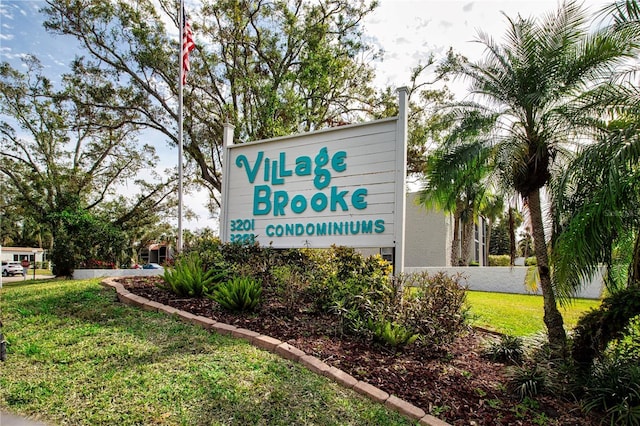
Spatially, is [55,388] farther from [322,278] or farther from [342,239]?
[342,239]

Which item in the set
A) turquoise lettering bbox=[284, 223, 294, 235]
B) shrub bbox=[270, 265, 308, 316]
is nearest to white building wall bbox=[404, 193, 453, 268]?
turquoise lettering bbox=[284, 223, 294, 235]

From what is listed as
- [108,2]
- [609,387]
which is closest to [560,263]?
[609,387]

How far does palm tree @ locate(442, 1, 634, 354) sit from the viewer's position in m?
5.33

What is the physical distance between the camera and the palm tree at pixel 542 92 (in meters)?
5.33

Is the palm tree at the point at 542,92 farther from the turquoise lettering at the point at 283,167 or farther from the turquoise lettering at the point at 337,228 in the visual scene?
the turquoise lettering at the point at 283,167

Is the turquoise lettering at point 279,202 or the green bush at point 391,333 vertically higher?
the turquoise lettering at point 279,202

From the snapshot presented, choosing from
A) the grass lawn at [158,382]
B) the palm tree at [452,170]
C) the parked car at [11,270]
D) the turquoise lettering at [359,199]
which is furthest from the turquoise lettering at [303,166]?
the parked car at [11,270]

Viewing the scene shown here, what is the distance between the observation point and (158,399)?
9.55 ft

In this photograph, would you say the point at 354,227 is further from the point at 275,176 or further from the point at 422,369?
the point at 422,369

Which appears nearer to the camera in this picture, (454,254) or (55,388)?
(55,388)

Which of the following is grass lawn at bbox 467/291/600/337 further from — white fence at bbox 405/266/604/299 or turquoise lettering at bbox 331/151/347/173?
white fence at bbox 405/266/604/299

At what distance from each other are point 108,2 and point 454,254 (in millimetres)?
17596

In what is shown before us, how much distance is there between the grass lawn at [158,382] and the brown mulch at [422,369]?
0.42m

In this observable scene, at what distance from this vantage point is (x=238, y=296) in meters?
5.02
